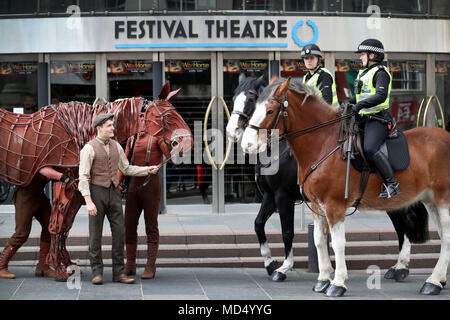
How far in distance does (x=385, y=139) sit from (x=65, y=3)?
8.97 m

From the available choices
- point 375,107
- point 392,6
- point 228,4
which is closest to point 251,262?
point 375,107

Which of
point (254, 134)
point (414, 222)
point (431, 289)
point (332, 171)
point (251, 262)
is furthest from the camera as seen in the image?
point (251, 262)

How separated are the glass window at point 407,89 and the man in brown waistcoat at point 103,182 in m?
8.57

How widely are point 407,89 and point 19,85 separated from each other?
8.46m

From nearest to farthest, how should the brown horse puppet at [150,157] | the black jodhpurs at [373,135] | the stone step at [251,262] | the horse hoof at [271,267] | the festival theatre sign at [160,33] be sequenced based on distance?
the black jodhpurs at [373,135] < the brown horse puppet at [150,157] < the horse hoof at [271,267] < the stone step at [251,262] < the festival theatre sign at [160,33]

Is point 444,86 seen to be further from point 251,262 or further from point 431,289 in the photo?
point 431,289

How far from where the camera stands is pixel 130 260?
9.74 metres

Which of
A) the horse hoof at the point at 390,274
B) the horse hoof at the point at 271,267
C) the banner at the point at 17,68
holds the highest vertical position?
the banner at the point at 17,68

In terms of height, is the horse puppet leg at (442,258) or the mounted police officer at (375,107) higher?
the mounted police officer at (375,107)

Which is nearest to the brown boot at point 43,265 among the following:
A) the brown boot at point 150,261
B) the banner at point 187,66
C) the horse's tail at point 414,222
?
the brown boot at point 150,261

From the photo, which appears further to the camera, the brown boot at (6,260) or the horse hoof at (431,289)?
the brown boot at (6,260)

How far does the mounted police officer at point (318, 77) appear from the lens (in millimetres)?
9688

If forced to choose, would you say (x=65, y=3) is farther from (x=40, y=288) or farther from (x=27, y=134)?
(x=40, y=288)

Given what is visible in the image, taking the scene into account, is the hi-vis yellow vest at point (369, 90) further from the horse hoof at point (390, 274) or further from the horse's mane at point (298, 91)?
the horse hoof at point (390, 274)
